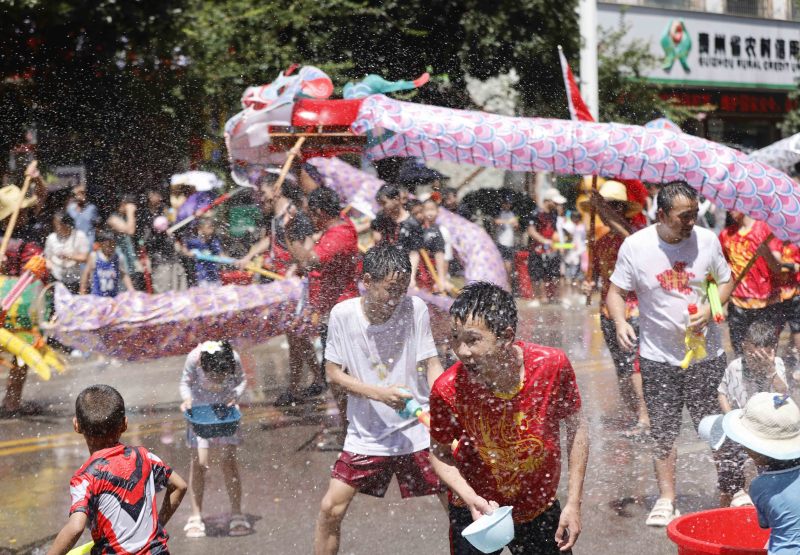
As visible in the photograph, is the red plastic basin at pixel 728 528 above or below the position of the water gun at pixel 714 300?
below

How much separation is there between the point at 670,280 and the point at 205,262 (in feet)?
18.2

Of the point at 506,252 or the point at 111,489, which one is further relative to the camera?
the point at 506,252

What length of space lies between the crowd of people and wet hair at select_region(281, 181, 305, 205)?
0.02m

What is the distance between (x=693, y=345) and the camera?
5910mm

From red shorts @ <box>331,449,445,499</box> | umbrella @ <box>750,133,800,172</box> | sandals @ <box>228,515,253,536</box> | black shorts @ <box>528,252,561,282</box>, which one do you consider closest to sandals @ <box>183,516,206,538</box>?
sandals @ <box>228,515,253,536</box>

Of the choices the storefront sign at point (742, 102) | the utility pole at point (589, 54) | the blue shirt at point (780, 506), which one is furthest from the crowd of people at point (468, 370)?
the storefront sign at point (742, 102)

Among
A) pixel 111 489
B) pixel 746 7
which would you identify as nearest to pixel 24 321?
pixel 111 489

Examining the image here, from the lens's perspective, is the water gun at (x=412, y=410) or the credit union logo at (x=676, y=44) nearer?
the water gun at (x=412, y=410)

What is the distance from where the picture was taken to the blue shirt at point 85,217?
40.8 ft

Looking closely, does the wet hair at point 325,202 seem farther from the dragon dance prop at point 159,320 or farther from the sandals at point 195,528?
the sandals at point 195,528

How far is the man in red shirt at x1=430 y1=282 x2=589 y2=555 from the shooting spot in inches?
146

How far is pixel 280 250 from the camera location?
945cm

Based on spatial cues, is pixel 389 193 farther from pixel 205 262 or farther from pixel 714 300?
pixel 714 300

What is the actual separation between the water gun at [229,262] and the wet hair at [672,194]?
395cm
